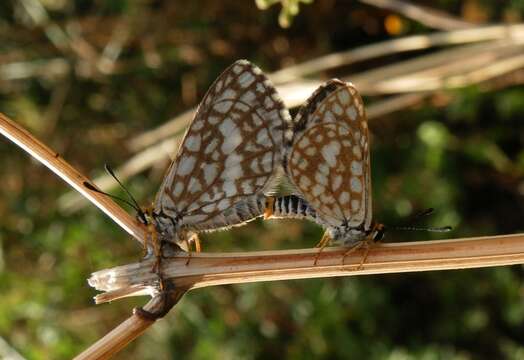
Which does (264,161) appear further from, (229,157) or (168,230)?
(168,230)

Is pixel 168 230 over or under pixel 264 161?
under

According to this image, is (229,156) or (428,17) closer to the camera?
(229,156)

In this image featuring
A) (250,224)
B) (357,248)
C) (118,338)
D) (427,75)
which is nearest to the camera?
(118,338)

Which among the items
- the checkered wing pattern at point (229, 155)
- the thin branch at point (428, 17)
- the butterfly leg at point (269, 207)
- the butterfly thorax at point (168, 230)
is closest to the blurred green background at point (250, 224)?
the thin branch at point (428, 17)

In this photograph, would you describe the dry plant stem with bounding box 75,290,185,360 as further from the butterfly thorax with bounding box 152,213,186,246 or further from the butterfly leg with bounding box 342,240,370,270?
the butterfly leg with bounding box 342,240,370,270

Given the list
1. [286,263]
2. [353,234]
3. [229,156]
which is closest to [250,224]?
[229,156]

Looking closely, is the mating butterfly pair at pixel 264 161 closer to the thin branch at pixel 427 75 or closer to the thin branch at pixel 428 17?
the thin branch at pixel 427 75

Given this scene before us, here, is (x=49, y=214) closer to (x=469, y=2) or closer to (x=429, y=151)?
(x=429, y=151)

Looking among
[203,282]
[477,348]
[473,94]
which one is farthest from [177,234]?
[477,348]
